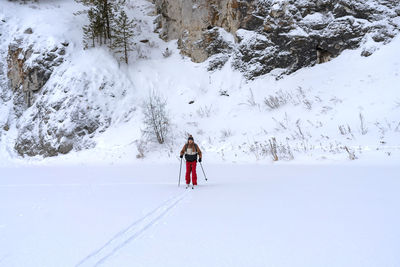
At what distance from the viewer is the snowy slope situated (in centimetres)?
934

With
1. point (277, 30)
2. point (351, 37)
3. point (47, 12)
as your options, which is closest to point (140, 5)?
point (47, 12)

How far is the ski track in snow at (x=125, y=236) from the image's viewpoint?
92.7 inches

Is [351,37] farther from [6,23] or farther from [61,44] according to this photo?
[6,23]

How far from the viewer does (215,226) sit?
3.16m

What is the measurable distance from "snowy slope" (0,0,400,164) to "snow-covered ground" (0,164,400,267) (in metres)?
4.24

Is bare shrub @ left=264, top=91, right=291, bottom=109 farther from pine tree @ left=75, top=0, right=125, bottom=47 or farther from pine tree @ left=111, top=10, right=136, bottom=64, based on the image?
pine tree @ left=75, top=0, right=125, bottom=47

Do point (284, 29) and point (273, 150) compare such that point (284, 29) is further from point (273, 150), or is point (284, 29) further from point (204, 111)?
point (273, 150)

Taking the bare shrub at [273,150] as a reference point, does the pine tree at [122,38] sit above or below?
above

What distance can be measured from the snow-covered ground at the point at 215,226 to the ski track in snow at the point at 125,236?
0.5 inches

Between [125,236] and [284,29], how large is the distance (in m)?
15.6

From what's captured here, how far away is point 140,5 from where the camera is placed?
25844mm

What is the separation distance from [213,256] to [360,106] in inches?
420

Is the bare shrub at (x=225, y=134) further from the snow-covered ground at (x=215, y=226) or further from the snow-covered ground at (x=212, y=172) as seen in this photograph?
the snow-covered ground at (x=215, y=226)

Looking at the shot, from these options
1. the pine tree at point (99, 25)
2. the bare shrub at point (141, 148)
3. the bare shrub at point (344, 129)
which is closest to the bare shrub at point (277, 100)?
the bare shrub at point (344, 129)
